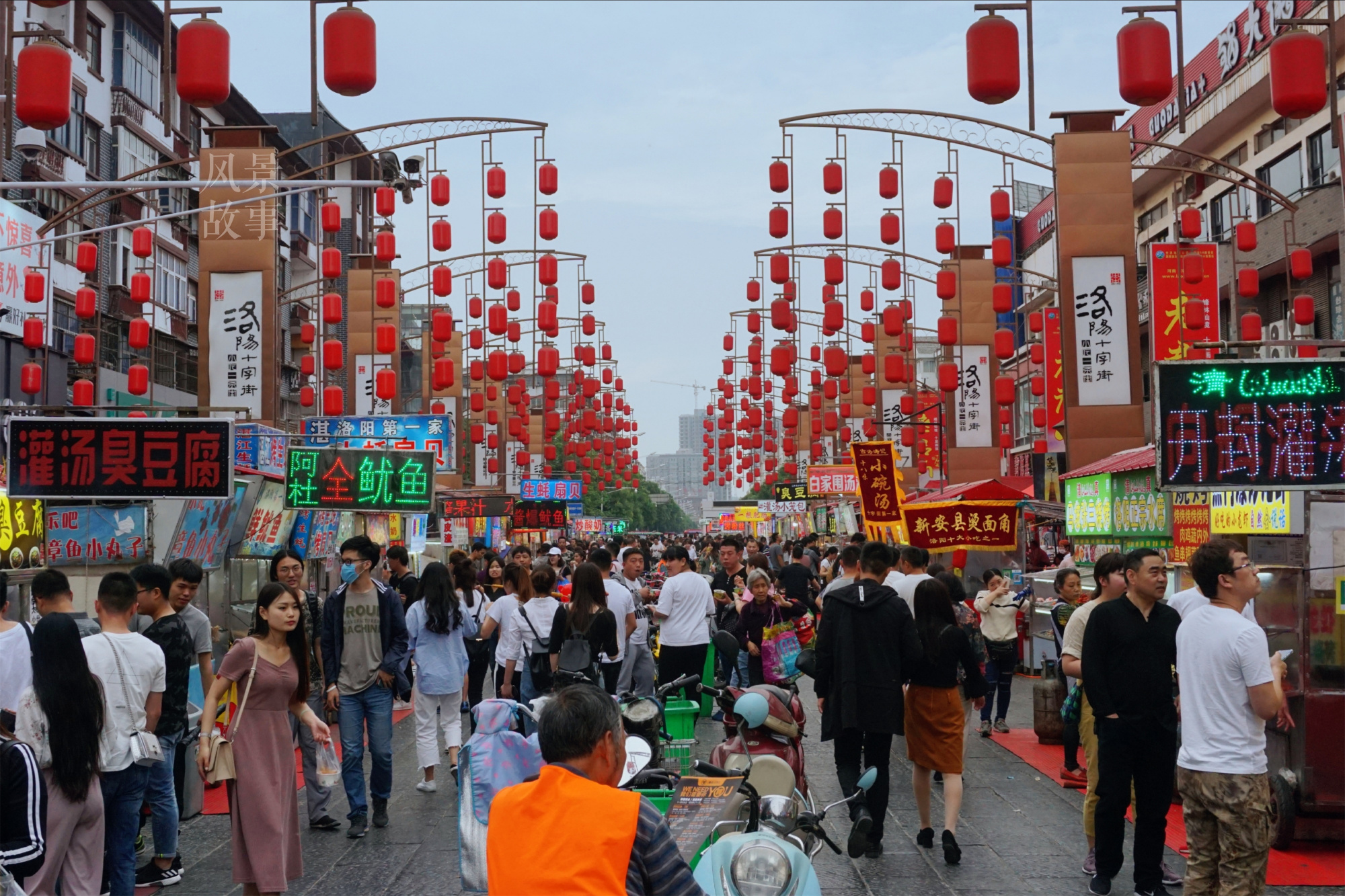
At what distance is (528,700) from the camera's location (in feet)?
39.4

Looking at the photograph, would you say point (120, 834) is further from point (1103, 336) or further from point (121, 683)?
point (1103, 336)

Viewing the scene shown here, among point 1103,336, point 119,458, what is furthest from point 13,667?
point 1103,336

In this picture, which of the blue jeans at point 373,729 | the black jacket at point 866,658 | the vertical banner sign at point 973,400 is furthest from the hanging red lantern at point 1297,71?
the vertical banner sign at point 973,400

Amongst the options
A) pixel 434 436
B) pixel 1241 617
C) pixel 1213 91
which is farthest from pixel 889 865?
pixel 1213 91

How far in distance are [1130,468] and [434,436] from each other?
477 inches

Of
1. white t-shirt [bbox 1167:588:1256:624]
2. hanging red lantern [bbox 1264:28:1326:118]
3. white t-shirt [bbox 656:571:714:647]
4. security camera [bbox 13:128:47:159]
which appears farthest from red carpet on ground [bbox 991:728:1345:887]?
security camera [bbox 13:128:47:159]

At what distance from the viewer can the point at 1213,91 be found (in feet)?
117

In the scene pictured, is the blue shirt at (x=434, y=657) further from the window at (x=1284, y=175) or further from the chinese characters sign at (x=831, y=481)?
the chinese characters sign at (x=831, y=481)

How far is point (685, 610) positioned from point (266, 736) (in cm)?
638

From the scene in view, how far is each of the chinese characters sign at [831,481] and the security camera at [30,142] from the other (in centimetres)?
2079

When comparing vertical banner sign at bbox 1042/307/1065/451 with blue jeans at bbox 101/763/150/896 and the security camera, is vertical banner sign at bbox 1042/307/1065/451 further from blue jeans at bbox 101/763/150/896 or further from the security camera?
the security camera

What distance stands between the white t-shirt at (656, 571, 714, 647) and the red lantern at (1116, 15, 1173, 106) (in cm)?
568

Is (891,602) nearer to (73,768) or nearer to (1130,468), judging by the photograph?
(73,768)

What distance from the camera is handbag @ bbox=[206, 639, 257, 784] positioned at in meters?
6.82
